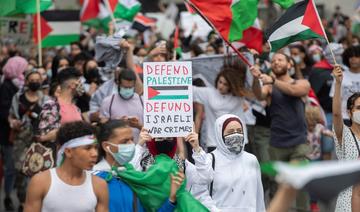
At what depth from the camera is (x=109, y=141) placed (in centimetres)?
669

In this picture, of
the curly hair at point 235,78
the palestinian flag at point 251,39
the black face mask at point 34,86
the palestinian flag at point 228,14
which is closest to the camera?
the palestinian flag at point 228,14

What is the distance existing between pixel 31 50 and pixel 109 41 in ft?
25.3

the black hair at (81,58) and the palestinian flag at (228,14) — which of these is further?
the black hair at (81,58)

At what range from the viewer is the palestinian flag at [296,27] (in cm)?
942

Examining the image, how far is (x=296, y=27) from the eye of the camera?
9.48 meters

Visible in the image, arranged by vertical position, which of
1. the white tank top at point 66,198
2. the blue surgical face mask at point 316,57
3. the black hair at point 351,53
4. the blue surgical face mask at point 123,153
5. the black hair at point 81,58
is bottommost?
the white tank top at point 66,198

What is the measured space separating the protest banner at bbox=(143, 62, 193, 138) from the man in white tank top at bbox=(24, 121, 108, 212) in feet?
4.01

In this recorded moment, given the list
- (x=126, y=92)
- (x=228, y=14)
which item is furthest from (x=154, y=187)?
(x=228, y=14)

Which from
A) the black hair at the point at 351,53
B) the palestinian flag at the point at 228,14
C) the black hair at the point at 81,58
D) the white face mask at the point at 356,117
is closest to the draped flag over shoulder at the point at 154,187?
the white face mask at the point at 356,117

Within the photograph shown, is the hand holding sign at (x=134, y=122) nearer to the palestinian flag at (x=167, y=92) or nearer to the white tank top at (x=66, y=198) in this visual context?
the palestinian flag at (x=167, y=92)

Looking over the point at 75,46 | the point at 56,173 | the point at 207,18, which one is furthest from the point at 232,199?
the point at 75,46

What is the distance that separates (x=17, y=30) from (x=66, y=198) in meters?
12.0

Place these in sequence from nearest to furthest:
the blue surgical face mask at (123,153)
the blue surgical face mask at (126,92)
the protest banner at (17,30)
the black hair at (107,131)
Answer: the blue surgical face mask at (123,153), the black hair at (107,131), the blue surgical face mask at (126,92), the protest banner at (17,30)

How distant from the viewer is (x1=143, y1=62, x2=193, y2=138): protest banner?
25.0ft
